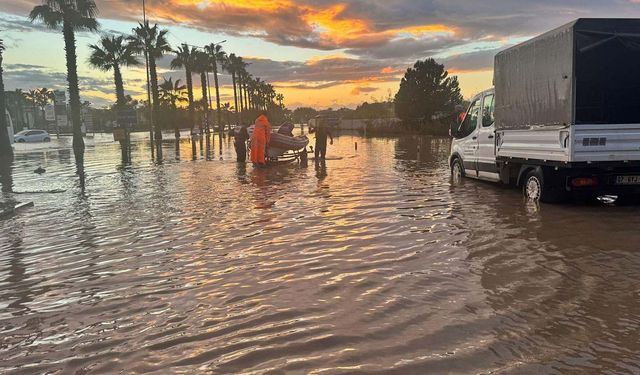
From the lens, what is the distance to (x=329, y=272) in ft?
18.2

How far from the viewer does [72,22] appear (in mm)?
33719

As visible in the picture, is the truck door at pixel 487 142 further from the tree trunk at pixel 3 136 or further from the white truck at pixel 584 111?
the tree trunk at pixel 3 136

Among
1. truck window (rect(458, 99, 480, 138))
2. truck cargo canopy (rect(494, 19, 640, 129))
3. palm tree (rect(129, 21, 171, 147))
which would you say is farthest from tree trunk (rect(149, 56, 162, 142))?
truck cargo canopy (rect(494, 19, 640, 129))

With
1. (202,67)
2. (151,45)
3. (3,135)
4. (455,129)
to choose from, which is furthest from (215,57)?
(455,129)

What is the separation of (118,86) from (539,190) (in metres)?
46.5

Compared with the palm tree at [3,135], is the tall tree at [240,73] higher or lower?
higher

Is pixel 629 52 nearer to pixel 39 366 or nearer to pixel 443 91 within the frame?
pixel 39 366

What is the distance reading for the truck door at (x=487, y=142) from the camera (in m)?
11.4

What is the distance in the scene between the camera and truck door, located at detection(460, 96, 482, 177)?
1240 centimetres

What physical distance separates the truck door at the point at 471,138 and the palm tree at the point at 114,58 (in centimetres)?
4233

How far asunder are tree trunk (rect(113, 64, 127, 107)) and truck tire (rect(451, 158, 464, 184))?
4177 cm

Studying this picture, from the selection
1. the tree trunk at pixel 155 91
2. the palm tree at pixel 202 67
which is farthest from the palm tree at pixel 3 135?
the palm tree at pixel 202 67

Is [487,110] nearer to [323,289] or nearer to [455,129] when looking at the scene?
[455,129]

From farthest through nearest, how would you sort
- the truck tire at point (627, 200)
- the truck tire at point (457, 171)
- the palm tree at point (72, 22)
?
the palm tree at point (72, 22) < the truck tire at point (457, 171) < the truck tire at point (627, 200)
